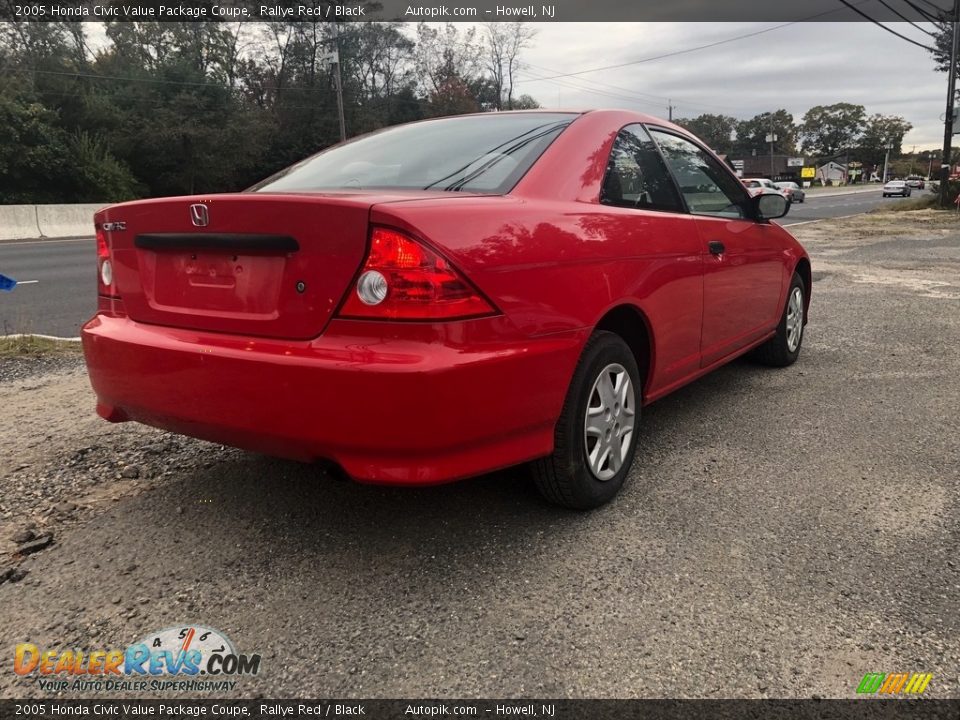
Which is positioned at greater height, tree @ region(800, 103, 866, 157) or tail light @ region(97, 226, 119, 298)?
tree @ region(800, 103, 866, 157)

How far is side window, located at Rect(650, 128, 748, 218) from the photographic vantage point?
3643 mm

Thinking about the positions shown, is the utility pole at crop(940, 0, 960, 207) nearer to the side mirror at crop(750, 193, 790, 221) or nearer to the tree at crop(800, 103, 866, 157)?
the side mirror at crop(750, 193, 790, 221)

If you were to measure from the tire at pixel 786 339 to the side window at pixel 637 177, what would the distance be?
1.79 meters

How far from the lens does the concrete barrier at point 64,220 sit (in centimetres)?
2120

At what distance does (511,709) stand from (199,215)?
70.6 inches

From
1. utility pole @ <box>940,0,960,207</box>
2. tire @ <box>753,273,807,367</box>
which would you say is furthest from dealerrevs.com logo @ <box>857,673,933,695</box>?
utility pole @ <box>940,0,960,207</box>

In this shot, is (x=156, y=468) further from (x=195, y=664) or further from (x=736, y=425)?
(x=736, y=425)

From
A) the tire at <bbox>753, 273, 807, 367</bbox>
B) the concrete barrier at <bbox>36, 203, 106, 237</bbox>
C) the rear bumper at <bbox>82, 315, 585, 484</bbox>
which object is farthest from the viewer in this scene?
the concrete barrier at <bbox>36, 203, 106, 237</bbox>

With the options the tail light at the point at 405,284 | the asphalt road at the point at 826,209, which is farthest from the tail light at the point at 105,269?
the asphalt road at the point at 826,209

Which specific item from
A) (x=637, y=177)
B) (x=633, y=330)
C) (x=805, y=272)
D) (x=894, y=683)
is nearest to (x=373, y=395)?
(x=633, y=330)

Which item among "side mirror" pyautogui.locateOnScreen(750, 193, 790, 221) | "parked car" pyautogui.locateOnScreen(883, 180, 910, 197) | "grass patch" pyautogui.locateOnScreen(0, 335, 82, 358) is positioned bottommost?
"grass patch" pyautogui.locateOnScreen(0, 335, 82, 358)

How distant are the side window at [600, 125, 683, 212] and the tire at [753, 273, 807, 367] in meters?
1.79

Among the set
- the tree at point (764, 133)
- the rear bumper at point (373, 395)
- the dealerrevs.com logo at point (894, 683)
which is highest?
the tree at point (764, 133)

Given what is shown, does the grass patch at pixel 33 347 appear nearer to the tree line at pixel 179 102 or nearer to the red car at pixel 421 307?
the red car at pixel 421 307
